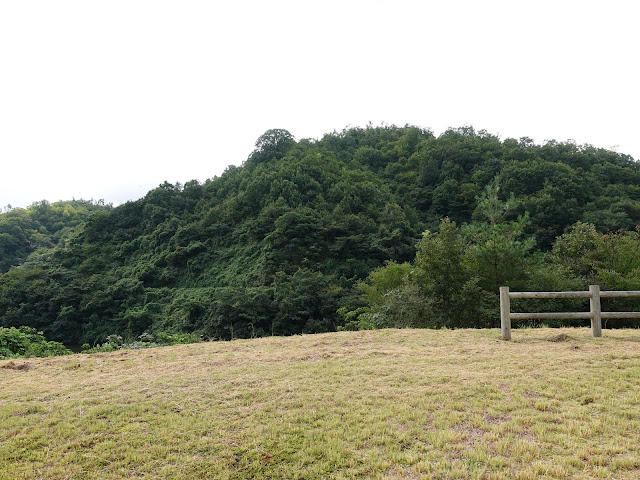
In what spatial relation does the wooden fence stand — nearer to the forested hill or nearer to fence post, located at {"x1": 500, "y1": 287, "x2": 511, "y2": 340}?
fence post, located at {"x1": 500, "y1": 287, "x2": 511, "y2": 340}

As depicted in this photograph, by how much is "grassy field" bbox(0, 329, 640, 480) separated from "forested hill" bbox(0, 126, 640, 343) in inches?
873

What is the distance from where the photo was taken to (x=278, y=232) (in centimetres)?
3862

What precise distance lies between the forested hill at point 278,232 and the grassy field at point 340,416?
72.7ft

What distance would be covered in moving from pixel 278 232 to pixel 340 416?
35.0 meters

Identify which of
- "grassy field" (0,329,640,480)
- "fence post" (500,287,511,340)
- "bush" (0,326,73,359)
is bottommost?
"bush" (0,326,73,359)

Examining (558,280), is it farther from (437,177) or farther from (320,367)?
(437,177)

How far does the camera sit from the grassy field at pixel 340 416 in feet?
10.2

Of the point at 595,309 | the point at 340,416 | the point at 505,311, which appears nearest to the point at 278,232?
the point at 505,311

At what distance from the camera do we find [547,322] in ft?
40.4

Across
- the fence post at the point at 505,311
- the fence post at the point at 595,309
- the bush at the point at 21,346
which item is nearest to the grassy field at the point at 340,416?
the fence post at the point at 595,309

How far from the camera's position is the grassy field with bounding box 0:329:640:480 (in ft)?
10.2

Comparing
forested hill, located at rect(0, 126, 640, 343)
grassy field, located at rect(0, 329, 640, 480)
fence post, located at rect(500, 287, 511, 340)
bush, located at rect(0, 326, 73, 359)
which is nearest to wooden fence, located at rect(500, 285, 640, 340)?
fence post, located at rect(500, 287, 511, 340)

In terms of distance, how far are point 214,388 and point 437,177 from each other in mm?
50099

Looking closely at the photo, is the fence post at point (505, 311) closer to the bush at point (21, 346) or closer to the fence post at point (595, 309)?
the fence post at point (595, 309)
